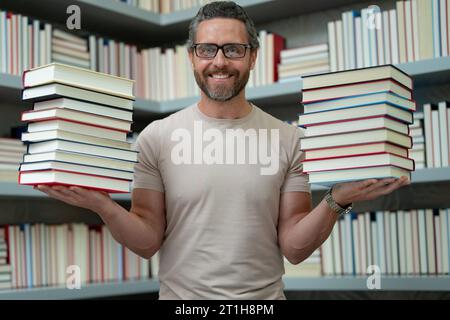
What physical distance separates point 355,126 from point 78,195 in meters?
0.54

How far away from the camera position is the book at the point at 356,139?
3.99 ft

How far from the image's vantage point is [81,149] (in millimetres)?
1245

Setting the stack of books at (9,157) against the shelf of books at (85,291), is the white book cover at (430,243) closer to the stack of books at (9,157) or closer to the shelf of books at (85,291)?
the shelf of books at (85,291)

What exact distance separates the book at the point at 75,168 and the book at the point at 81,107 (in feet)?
0.34

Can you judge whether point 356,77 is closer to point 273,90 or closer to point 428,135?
point 428,135

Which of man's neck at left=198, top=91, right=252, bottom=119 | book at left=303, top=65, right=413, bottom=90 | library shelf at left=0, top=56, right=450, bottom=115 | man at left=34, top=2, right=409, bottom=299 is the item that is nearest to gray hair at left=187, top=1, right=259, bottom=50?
man at left=34, top=2, right=409, bottom=299

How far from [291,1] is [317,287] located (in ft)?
3.69

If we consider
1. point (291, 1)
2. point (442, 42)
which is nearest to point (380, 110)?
point (442, 42)

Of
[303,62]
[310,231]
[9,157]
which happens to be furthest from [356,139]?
[9,157]

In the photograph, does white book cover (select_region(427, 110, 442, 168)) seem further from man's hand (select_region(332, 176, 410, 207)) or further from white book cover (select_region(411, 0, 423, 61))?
man's hand (select_region(332, 176, 410, 207))

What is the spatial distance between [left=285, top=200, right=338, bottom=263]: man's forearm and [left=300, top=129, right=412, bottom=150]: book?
147 millimetres

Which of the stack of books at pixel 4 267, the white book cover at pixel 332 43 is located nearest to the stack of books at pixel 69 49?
the stack of books at pixel 4 267

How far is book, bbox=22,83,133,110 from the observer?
48.2 inches
